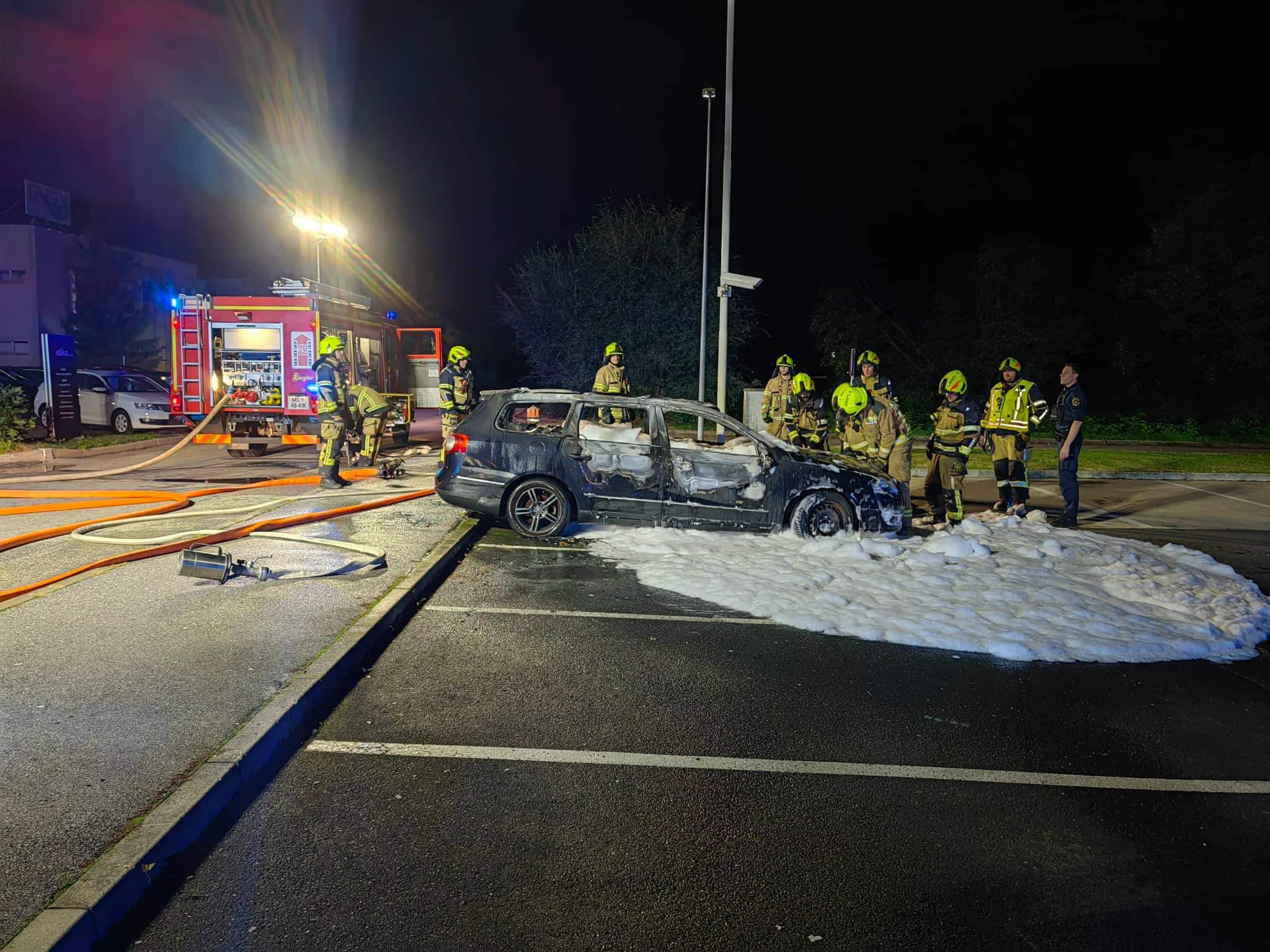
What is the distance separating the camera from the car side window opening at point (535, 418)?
29.1 feet

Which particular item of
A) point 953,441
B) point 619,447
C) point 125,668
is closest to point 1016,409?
point 953,441

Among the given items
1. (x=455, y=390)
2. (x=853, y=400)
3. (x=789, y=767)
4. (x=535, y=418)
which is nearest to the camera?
(x=789, y=767)

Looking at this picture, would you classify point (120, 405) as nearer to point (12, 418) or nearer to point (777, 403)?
point (12, 418)

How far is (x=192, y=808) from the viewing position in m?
3.25

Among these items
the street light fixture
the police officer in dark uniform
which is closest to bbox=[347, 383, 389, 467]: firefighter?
the police officer in dark uniform

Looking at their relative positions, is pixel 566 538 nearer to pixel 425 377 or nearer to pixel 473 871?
pixel 473 871

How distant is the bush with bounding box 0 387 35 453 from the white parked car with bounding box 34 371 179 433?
2.62m

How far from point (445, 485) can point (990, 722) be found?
19.1 feet

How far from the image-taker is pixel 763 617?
6281 mm

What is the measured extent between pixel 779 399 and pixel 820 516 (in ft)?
16.3

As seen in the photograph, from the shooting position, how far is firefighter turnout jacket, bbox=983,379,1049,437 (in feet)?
33.2

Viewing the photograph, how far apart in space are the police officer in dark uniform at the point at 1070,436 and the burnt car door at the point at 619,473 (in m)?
5.23

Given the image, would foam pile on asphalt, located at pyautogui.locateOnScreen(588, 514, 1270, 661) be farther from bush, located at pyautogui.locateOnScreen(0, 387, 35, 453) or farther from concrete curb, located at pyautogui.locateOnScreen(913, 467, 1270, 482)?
bush, located at pyautogui.locateOnScreen(0, 387, 35, 453)

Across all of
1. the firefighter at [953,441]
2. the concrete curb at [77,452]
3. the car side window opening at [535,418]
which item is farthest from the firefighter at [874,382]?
the concrete curb at [77,452]
